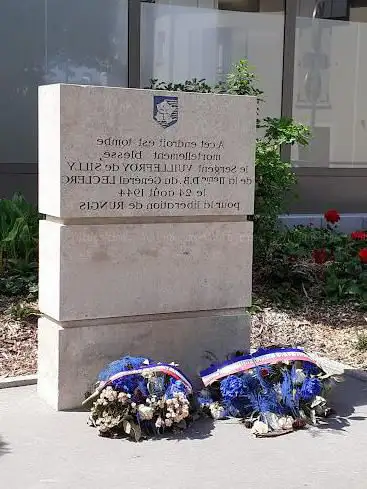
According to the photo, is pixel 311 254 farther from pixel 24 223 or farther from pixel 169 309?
pixel 169 309

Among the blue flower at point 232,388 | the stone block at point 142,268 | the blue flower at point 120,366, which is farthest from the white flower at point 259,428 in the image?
the stone block at point 142,268

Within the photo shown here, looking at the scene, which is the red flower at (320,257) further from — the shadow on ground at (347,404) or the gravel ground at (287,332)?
the shadow on ground at (347,404)

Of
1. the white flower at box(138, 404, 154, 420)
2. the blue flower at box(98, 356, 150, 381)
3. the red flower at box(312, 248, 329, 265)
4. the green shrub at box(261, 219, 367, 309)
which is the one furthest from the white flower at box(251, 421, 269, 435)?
the red flower at box(312, 248, 329, 265)

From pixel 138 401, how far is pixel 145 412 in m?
0.10

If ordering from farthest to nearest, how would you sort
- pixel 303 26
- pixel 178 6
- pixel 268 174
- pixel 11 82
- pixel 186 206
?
pixel 303 26 → pixel 178 6 → pixel 11 82 → pixel 268 174 → pixel 186 206

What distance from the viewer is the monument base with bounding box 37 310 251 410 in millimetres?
4523

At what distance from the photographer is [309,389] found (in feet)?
14.6

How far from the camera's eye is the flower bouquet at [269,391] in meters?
4.38

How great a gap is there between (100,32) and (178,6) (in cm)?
121

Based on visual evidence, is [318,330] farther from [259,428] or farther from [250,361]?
[259,428]

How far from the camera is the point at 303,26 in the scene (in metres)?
10.8

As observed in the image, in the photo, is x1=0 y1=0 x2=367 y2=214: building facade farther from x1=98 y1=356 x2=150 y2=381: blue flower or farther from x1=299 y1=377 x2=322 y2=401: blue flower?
x1=299 y1=377 x2=322 y2=401: blue flower

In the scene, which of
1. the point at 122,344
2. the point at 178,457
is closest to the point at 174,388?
the point at 178,457

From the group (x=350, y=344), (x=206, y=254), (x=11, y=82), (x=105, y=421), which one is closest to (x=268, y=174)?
(x=350, y=344)
